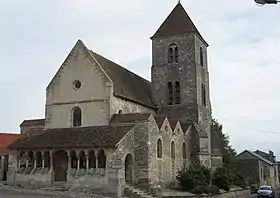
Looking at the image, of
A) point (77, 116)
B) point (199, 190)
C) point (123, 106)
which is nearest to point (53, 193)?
point (77, 116)

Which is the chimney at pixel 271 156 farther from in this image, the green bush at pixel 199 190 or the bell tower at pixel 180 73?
the green bush at pixel 199 190

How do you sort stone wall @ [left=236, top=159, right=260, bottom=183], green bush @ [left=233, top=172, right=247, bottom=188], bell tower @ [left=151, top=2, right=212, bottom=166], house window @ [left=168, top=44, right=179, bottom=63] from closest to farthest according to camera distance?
bell tower @ [left=151, top=2, right=212, bottom=166] → house window @ [left=168, top=44, right=179, bottom=63] → green bush @ [left=233, top=172, right=247, bottom=188] → stone wall @ [left=236, top=159, right=260, bottom=183]

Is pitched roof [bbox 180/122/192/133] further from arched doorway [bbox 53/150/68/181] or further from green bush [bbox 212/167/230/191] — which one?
arched doorway [bbox 53/150/68/181]

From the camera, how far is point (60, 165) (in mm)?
33594

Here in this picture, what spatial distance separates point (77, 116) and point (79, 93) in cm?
206

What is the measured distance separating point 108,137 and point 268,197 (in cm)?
1630

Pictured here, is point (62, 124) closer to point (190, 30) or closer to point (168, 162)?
point (168, 162)

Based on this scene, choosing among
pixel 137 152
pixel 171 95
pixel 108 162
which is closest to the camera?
pixel 108 162

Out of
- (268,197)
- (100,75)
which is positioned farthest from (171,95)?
(268,197)

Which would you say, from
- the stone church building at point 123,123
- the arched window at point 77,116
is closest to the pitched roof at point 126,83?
the stone church building at point 123,123

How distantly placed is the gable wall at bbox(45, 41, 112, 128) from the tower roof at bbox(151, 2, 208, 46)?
12.5m

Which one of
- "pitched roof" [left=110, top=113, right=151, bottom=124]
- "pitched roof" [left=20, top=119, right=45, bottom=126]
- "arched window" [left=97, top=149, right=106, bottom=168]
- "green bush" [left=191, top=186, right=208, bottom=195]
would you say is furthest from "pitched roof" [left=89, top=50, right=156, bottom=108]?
"green bush" [left=191, top=186, right=208, bottom=195]

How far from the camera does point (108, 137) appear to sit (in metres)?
31.1

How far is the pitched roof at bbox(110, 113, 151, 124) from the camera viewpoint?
32.7 m
